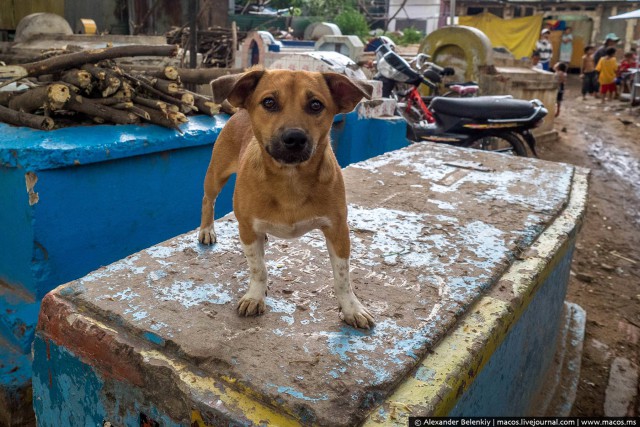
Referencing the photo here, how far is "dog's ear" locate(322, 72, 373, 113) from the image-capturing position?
5.74ft

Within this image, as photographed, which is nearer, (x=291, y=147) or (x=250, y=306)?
(x=291, y=147)

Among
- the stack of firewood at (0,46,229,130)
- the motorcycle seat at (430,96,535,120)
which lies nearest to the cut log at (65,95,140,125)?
the stack of firewood at (0,46,229,130)

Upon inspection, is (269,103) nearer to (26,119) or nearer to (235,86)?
(235,86)

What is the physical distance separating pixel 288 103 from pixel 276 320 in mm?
769

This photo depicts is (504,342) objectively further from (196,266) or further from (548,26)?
(548,26)

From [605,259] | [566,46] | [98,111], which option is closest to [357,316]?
[98,111]

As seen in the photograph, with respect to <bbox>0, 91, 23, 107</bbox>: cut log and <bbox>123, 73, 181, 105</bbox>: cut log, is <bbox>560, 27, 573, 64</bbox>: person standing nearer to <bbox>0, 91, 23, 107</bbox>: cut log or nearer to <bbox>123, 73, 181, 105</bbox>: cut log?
<bbox>123, 73, 181, 105</bbox>: cut log

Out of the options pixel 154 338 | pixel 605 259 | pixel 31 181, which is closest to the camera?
pixel 154 338

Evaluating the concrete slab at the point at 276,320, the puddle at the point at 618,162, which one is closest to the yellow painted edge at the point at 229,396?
the concrete slab at the point at 276,320

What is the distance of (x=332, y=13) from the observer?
26.5 m

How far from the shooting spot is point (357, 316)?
1.81 m

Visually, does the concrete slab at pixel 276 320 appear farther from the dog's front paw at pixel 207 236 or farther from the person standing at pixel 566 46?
the person standing at pixel 566 46

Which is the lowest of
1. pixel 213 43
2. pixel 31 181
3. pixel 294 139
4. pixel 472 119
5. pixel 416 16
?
pixel 472 119

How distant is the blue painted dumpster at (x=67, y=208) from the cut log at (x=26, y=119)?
0.06 meters
